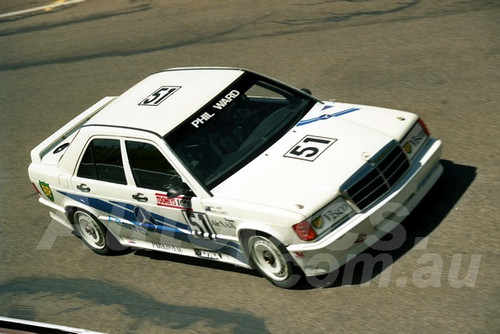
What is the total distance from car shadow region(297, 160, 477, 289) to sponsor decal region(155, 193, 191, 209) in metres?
1.33

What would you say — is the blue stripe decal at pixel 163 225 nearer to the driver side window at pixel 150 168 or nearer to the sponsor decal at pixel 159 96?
the driver side window at pixel 150 168

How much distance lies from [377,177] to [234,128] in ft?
4.98

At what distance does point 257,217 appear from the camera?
701 centimetres

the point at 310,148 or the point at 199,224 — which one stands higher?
the point at 310,148

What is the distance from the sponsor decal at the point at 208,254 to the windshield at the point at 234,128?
2.33ft

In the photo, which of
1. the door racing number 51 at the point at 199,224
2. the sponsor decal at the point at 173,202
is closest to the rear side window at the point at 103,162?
the sponsor decal at the point at 173,202

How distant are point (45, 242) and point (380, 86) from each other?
16.1ft

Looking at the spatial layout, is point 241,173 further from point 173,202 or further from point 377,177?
point 377,177

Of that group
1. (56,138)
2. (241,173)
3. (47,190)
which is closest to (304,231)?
(241,173)

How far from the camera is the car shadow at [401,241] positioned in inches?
288

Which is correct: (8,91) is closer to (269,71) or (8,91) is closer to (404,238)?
(269,71)

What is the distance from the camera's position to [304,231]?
22.4ft

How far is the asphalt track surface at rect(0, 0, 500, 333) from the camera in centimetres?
702

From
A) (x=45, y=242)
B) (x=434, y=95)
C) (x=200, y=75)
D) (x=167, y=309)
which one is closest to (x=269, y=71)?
(x=434, y=95)
